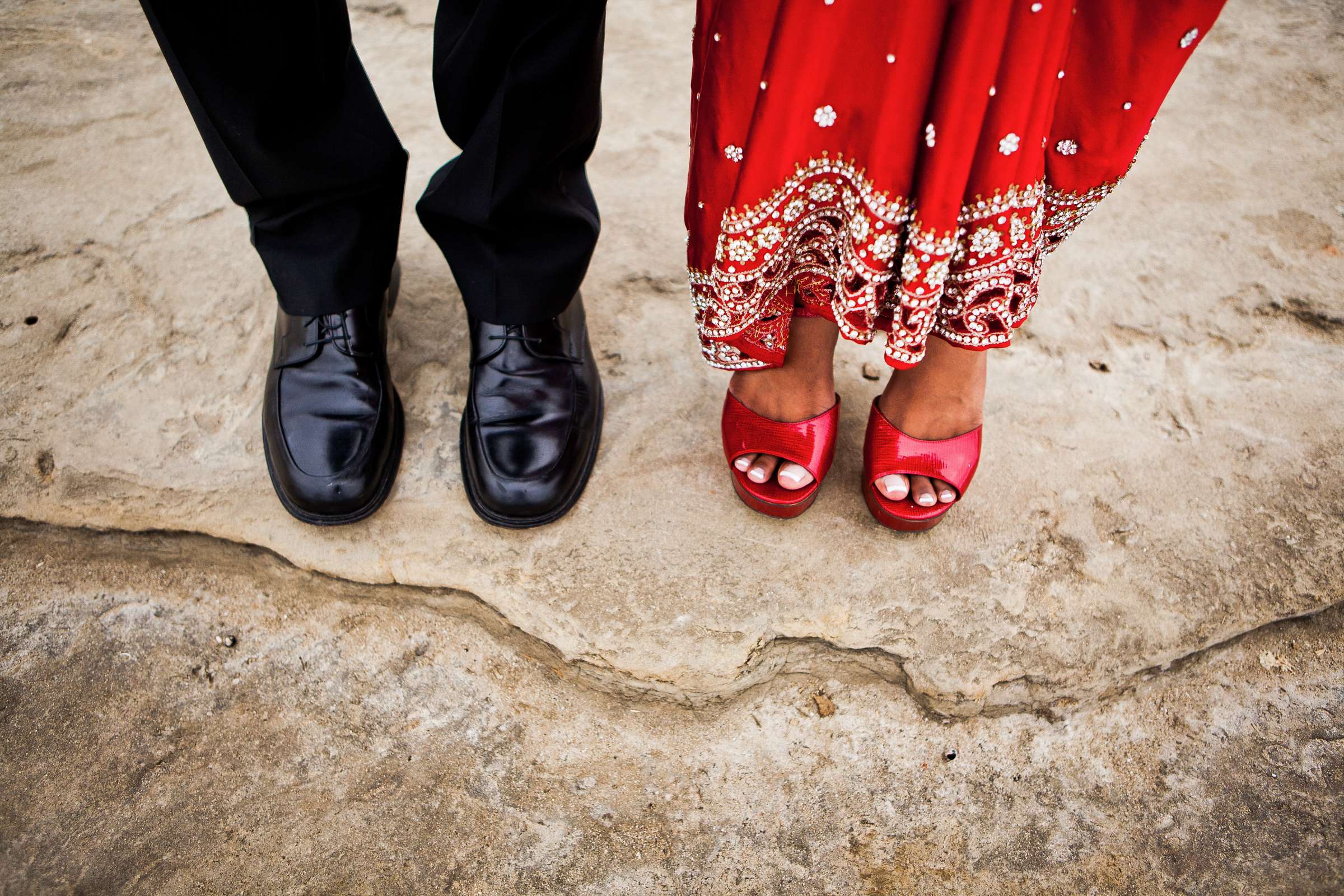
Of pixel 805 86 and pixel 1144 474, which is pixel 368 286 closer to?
pixel 805 86

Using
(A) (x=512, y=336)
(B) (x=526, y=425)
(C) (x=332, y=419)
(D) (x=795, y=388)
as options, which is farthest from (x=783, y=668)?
(C) (x=332, y=419)

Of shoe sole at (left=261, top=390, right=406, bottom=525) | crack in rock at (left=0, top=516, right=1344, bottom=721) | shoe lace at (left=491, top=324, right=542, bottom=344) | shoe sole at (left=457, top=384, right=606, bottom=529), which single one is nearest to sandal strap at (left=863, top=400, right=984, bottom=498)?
crack in rock at (left=0, top=516, right=1344, bottom=721)

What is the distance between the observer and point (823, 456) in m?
1.17

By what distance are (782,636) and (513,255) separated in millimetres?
678

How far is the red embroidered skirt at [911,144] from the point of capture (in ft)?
2.59

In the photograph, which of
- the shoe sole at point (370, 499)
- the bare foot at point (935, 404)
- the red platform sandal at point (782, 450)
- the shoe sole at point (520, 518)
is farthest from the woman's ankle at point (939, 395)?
the shoe sole at point (370, 499)

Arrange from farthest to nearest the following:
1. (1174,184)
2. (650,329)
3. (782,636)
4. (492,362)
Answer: (1174,184)
(650,329)
(492,362)
(782,636)

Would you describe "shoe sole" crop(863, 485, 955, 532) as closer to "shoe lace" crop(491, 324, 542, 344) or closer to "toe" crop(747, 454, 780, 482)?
"toe" crop(747, 454, 780, 482)

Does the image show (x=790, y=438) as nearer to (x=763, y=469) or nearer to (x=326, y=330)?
(x=763, y=469)

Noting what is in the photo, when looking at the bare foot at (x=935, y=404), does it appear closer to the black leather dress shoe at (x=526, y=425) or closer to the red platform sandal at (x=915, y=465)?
the red platform sandal at (x=915, y=465)

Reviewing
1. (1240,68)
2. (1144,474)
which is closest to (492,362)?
(1144,474)

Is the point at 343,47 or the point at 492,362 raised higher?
the point at 343,47

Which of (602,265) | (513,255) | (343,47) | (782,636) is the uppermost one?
(343,47)

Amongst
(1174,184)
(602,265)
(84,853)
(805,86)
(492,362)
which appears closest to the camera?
(805,86)
